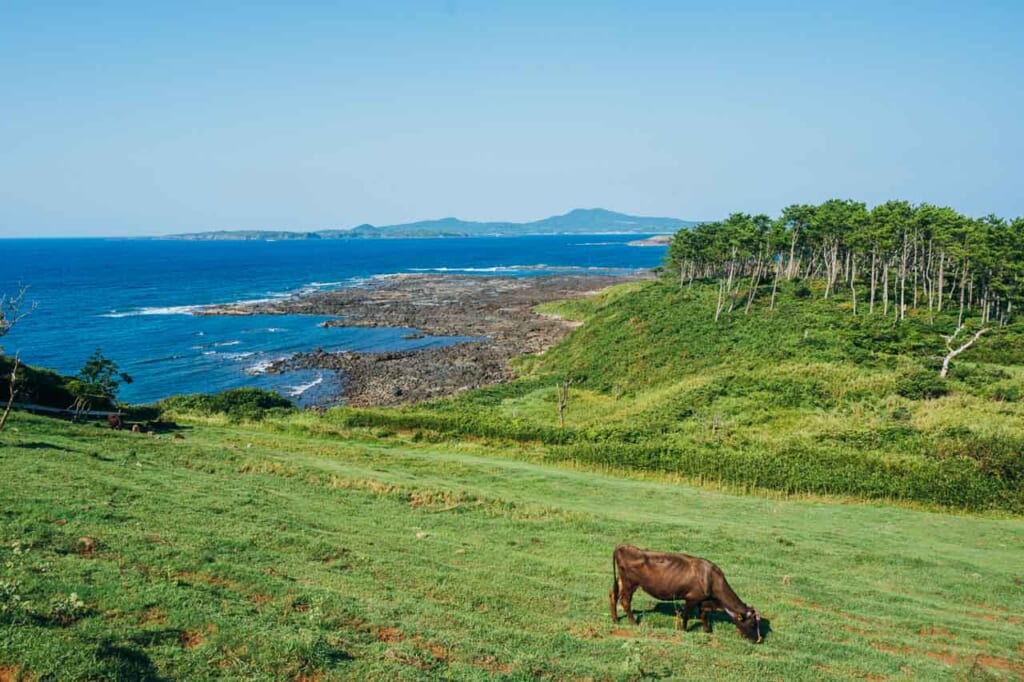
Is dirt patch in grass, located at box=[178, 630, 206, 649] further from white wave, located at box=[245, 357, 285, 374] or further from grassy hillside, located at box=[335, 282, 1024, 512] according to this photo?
white wave, located at box=[245, 357, 285, 374]

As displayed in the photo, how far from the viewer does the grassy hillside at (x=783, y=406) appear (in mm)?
32875

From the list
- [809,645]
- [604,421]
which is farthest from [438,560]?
[604,421]

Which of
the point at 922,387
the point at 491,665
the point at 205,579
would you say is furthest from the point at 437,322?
the point at 491,665

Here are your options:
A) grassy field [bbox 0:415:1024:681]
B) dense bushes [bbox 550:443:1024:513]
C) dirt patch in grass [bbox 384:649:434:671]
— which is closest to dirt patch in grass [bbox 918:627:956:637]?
grassy field [bbox 0:415:1024:681]

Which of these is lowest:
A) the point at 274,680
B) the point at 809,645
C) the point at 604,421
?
the point at 604,421

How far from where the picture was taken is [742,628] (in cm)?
1362

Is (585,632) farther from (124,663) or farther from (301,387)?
(301,387)

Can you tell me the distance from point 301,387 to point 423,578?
58.6 meters

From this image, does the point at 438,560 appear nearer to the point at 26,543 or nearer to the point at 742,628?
the point at 742,628

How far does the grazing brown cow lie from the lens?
1359 centimetres

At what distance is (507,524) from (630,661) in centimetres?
1078

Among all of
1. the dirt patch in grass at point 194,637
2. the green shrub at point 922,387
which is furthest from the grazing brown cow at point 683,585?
the green shrub at point 922,387

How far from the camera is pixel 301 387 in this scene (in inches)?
2763

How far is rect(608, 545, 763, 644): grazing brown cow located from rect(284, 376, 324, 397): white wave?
2301 inches
